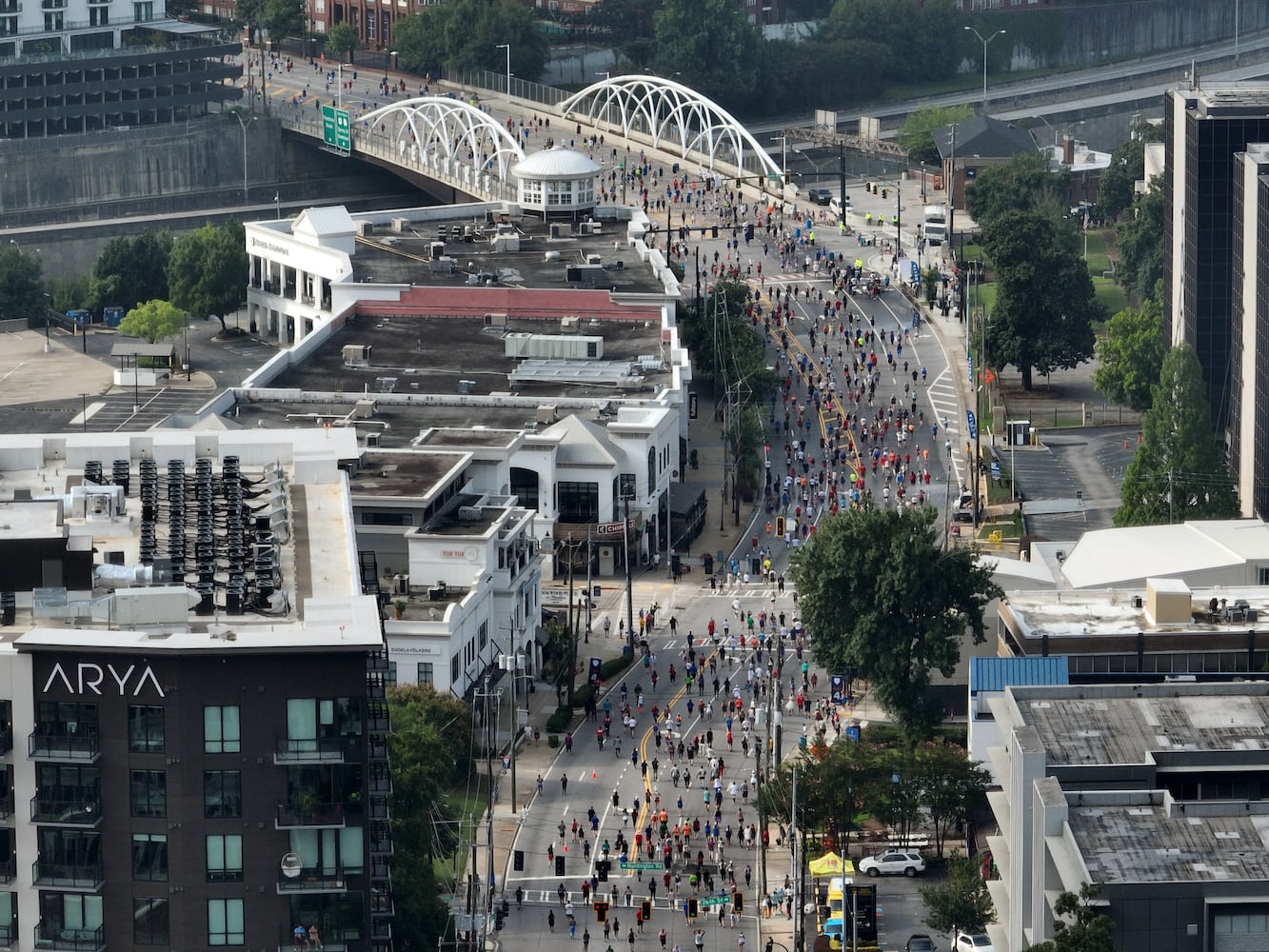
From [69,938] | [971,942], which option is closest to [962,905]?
[971,942]

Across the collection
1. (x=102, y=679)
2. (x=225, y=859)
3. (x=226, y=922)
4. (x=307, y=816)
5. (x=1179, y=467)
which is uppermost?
(x=102, y=679)

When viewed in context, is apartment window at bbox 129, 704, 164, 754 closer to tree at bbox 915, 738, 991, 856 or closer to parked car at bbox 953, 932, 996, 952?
parked car at bbox 953, 932, 996, 952

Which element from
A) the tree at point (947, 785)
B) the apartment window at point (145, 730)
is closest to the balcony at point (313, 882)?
the apartment window at point (145, 730)

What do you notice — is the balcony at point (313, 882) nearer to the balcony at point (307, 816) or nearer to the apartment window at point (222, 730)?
the balcony at point (307, 816)

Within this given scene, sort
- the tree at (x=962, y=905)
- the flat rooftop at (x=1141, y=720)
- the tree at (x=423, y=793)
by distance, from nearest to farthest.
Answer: the flat rooftop at (x=1141, y=720)
the tree at (x=423, y=793)
the tree at (x=962, y=905)

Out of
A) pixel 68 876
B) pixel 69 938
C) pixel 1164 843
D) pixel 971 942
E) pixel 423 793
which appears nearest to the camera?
pixel 68 876

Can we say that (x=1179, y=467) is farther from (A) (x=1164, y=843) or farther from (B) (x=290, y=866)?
(B) (x=290, y=866)

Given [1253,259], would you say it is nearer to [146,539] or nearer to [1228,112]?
[1228,112]
